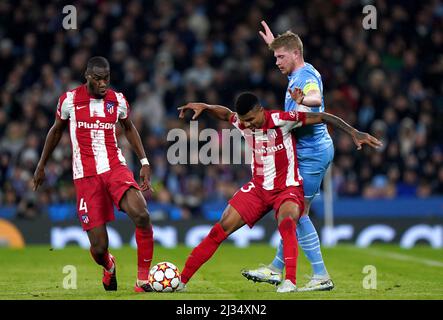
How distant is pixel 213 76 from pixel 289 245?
11105mm

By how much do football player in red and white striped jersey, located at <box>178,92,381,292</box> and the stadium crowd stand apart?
7926 millimetres

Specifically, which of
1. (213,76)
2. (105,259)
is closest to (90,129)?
(105,259)

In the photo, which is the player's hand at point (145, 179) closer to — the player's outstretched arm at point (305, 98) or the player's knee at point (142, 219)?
the player's knee at point (142, 219)

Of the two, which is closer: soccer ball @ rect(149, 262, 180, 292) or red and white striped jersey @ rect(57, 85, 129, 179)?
soccer ball @ rect(149, 262, 180, 292)

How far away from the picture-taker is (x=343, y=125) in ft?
29.9

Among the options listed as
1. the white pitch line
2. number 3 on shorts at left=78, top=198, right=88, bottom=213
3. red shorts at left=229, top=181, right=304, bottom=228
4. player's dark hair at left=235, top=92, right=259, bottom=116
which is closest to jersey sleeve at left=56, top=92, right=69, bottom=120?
number 3 on shorts at left=78, top=198, right=88, bottom=213

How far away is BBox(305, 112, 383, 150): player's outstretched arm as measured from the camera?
29.5ft

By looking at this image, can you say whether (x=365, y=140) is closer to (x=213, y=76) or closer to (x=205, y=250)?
(x=205, y=250)

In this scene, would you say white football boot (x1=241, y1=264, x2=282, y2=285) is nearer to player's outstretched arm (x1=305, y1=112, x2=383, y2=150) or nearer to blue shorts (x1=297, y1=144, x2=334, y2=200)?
blue shorts (x1=297, y1=144, x2=334, y2=200)

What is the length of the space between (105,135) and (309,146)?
195cm
